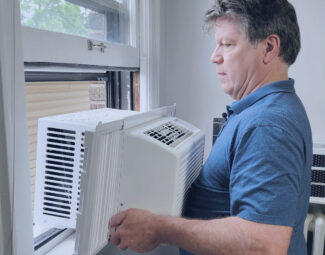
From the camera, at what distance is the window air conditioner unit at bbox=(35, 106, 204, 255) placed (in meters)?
0.61

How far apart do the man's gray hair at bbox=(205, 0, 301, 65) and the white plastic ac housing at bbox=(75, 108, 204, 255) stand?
1.15 feet

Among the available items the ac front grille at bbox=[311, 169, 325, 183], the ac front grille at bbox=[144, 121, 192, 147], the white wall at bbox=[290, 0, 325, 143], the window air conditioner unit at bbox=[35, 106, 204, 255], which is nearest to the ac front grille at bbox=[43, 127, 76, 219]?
the window air conditioner unit at bbox=[35, 106, 204, 255]

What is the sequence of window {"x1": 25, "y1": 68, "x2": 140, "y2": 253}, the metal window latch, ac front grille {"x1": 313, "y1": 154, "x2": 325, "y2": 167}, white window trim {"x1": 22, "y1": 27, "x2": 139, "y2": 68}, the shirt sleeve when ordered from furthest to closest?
ac front grille {"x1": 313, "y1": 154, "x2": 325, "y2": 167} < the metal window latch < window {"x1": 25, "y1": 68, "x2": 140, "y2": 253} < white window trim {"x1": 22, "y1": 27, "x2": 139, "y2": 68} < the shirt sleeve

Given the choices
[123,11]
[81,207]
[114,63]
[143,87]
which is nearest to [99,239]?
[81,207]

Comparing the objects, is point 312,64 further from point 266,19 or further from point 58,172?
point 58,172

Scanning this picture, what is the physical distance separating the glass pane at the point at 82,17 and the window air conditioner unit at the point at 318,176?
40.8 inches

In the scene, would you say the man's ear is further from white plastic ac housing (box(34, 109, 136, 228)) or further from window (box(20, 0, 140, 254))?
window (box(20, 0, 140, 254))

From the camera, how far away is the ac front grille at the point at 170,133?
0.77 meters

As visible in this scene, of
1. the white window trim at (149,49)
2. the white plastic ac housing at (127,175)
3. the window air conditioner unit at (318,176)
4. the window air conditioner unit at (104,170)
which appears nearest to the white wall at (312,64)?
the window air conditioner unit at (318,176)

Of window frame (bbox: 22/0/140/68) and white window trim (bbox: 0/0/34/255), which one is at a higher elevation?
window frame (bbox: 22/0/140/68)

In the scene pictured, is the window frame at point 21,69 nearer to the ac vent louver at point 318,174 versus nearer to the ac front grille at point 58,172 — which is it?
the ac front grille at point 58,172

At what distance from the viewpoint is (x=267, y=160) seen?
0.61m

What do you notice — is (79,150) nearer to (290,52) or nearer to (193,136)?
(193,136)

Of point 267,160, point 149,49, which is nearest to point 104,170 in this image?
point 267,160
